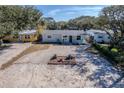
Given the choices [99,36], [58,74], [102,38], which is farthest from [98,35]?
[58,74]

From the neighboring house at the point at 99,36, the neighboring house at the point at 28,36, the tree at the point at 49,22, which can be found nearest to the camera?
the tree at the point at 49,22

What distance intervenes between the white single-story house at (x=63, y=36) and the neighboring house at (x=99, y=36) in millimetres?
754

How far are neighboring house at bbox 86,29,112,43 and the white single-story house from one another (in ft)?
2.47

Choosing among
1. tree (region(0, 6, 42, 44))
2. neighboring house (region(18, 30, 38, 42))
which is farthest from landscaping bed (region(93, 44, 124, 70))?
neighboring house (region(18, 30, 38, 42))

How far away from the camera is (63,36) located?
19016 mm

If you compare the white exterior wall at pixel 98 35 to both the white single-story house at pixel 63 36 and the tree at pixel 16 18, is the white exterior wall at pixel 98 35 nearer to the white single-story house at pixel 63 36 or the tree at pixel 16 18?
the white single-story house at pixel 63 36

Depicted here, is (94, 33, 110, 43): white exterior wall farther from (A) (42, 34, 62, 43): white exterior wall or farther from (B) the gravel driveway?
(B) the gravel driveway

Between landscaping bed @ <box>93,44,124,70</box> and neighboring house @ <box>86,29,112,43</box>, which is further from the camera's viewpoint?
neighboring house @ <box>86,29,112,43</box>

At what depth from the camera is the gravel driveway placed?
7.68 meters

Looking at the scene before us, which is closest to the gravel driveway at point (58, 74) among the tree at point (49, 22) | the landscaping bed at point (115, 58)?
the landscaping bed at point (115, 58)

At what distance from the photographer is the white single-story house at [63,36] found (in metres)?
18.7

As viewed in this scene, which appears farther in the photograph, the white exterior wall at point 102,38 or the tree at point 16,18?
the white exterior wall at point 102,38

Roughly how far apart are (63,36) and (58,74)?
1045cm
